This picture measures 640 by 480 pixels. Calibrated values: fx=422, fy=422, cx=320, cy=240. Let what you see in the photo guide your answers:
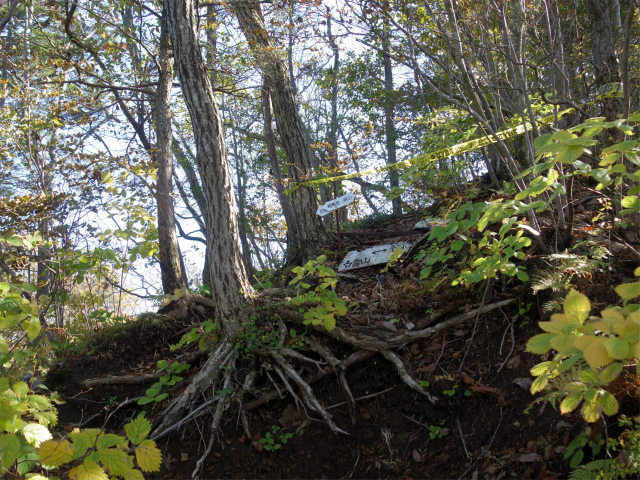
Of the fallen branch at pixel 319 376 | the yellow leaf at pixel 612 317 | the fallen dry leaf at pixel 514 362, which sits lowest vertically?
the fallen dry leaf at pixel 514 362

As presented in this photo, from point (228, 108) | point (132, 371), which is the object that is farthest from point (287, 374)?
point (228, 108)

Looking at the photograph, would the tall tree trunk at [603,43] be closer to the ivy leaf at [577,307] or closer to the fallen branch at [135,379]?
the ivy leaf at [577,307]

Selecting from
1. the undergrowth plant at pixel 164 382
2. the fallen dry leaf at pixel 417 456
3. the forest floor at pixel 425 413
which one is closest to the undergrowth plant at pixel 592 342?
the forest floor at pixel 425 413

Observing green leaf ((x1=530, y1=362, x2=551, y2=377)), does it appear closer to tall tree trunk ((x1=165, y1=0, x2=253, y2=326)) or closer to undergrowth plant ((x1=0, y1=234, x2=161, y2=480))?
undergrowth plant ((x1=0, y1=234, x2=161, y2=480))

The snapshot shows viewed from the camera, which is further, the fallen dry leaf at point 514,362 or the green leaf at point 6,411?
the fallen dry leaf at point 514,362

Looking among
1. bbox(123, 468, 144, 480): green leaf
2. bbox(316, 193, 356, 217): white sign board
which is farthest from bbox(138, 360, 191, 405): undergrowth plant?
bbox(316, 193, 356, 217): white sign board

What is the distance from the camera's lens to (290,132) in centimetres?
695

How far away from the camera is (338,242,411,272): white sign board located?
5504 mm

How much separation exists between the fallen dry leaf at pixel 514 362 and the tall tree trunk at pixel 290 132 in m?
3.64

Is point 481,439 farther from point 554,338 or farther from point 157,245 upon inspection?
point 157,245

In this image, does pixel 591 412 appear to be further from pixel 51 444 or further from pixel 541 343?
pixel 51 444

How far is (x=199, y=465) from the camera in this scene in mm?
3342

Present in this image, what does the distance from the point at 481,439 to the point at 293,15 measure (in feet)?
21.3

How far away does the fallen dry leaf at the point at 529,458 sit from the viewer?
2.45m
